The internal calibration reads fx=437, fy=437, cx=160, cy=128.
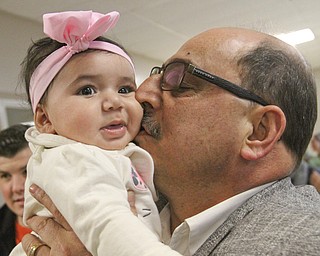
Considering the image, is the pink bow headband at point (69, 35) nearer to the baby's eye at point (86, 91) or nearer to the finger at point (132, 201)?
the baby's eye at point (86, 91)

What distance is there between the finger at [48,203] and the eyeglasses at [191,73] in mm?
441

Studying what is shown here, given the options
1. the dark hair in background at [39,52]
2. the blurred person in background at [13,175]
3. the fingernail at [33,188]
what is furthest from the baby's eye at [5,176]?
the fingernail at [33,188]

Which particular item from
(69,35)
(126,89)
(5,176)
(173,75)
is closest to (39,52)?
(69,35)

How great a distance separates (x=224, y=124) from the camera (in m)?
1.18

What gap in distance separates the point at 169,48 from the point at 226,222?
4.57 m

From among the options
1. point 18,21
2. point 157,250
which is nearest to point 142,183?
point 157,250

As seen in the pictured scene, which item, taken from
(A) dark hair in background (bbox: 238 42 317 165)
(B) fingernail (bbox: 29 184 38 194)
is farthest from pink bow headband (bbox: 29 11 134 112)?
(A) dark hair in background (bbox: 238 42 317 165)

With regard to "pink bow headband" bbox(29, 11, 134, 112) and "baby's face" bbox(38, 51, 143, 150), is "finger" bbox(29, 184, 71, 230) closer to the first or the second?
"baby's face" bbox(38, 51, 143, 150)

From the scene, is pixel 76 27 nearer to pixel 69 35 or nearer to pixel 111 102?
pixel 69 35

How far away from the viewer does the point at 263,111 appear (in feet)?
3.90

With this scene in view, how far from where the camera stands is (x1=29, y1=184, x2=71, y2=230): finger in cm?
105

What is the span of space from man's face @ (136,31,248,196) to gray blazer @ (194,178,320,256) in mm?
162

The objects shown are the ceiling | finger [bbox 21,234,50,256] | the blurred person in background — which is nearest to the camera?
finger [bbox 21,234,50,256]

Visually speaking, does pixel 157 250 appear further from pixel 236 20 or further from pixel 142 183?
pixel 236 20
